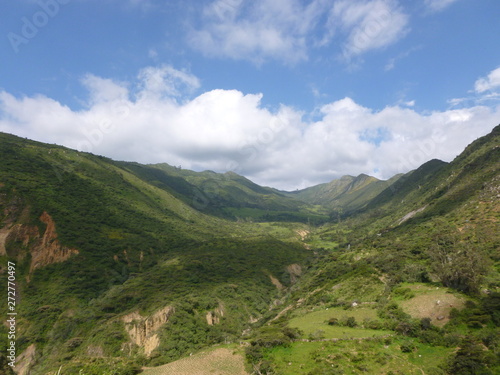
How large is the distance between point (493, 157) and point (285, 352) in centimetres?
13285

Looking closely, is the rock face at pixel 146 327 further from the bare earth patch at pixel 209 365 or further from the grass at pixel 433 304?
the grass at pixel 433 304

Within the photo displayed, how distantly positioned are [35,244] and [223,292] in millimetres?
58642

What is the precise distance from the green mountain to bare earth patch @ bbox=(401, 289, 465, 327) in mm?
216

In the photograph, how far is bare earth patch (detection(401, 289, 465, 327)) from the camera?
30.4 metres

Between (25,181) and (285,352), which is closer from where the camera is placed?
(285,352)

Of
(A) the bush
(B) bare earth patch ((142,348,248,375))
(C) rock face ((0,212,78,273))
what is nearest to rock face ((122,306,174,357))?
(B) bare earth patch ((142,348,248,375))

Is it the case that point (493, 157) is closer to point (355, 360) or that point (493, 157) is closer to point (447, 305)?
point (447, 305)

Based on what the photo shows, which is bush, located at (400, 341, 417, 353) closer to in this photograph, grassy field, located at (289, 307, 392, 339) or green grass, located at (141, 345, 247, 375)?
grassy field, located at (289, 307, 392, 339)

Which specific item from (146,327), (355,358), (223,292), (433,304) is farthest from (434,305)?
(223,292)

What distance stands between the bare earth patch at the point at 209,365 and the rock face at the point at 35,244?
62636 mm

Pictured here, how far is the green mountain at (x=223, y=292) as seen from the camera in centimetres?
2764

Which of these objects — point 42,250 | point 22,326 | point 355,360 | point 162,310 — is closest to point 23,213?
point 42,250

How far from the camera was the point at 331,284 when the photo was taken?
61.0 metres

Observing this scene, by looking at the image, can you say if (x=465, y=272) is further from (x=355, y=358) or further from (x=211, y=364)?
(x=211, y=364)
